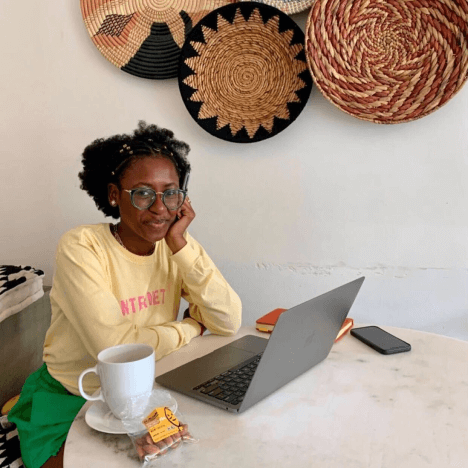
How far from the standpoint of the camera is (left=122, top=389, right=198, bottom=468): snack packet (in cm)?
70

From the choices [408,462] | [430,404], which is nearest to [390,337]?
[430,404]

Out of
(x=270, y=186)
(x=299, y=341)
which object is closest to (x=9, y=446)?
(x=299, y=341)

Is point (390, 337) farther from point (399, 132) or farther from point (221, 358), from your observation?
point (399, 132)

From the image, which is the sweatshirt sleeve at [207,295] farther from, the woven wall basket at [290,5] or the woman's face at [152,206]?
the woven wall basket at [290,5]

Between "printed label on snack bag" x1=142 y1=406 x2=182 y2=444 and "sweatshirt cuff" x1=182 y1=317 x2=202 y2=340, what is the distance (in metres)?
0.43

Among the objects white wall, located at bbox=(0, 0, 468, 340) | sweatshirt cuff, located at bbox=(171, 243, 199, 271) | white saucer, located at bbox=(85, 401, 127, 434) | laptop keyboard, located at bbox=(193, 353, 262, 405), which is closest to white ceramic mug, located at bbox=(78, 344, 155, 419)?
white saucer, located at bbox=(85, 401, 127, 434)

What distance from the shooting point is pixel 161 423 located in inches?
28.9

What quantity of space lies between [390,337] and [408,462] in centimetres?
46

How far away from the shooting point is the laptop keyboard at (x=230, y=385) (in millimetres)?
855

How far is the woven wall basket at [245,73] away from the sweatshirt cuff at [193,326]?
714 mm

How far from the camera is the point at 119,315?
1.11 meters

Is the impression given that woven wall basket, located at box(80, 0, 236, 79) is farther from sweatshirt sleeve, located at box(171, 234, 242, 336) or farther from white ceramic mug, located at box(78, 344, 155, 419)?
white ceramic mug, located at box(78, 344, 155, 419)

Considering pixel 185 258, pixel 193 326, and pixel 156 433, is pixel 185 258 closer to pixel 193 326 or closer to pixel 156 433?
pixel 193 326

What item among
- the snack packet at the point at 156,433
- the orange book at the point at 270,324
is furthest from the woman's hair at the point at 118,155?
the snack packet at the point at 156,433
